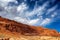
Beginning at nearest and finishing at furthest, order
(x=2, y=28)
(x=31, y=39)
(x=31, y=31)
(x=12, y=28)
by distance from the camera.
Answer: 1. (x=31, y=39)
2. (x=2, y=28)
3. (x=12, y=28)
4. (x=31, y=31)

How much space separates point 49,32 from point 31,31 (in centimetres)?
1186

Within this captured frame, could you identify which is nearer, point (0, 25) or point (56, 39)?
point (56, 39)

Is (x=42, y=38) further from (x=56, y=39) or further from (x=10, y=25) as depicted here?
(x=10, y=25)

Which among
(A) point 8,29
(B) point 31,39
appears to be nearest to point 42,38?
(B) point 31,39

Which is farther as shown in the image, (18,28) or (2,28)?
(18,28)

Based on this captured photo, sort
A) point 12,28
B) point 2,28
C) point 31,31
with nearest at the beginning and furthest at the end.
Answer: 1. point 2,28
2. point 12,28
3. point 31,31

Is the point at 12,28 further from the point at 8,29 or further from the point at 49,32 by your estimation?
the point at 49,32

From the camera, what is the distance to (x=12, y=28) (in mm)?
89000

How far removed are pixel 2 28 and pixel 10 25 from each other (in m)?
6.97

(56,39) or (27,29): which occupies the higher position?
(27,29)

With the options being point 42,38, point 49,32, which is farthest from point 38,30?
point 42,38

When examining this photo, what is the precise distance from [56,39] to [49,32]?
28.8m

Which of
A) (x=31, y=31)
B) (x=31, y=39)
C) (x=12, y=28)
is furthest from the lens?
(x=31, y=31)

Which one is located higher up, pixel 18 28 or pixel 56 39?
pixel 18 28
